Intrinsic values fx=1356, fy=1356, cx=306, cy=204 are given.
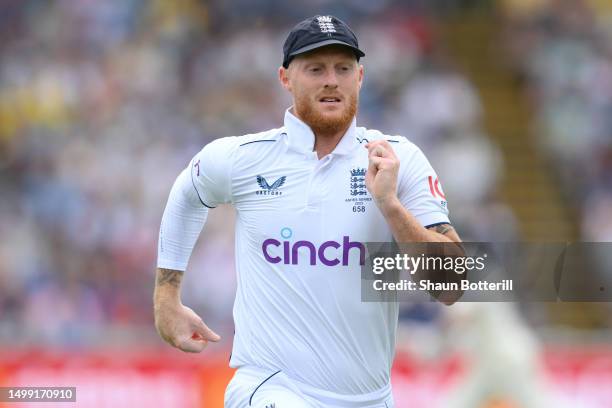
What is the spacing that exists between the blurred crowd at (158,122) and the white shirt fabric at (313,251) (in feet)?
25.1

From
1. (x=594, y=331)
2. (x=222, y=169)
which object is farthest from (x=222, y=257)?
(x=222, y=169)

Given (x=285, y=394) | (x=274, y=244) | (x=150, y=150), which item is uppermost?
(x=150, y=150)

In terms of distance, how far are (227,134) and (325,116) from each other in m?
11.2

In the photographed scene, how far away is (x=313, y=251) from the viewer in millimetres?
6016

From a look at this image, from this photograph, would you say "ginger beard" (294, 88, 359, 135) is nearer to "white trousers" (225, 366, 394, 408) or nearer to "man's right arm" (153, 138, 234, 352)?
"man's right arm" (153, 138, 234, 352)

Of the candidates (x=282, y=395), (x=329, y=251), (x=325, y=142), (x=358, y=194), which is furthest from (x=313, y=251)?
(x=282, y=395)

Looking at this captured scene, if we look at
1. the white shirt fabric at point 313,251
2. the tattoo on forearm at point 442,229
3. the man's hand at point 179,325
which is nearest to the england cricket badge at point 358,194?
the white shirt fabric at point 313,251

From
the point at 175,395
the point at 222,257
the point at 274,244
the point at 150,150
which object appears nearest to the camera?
the point at 274,244

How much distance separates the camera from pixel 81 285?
15742 mm

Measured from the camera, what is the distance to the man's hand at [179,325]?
647 centimetres

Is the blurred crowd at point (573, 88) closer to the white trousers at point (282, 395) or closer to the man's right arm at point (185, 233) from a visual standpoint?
the man's right arm at point (185, 233)

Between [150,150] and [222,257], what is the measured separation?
2188 mm

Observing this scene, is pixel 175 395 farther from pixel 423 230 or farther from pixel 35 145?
pixel 423 230

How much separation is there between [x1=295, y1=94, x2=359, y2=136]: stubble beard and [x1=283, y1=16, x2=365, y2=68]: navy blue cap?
0.22 meters
